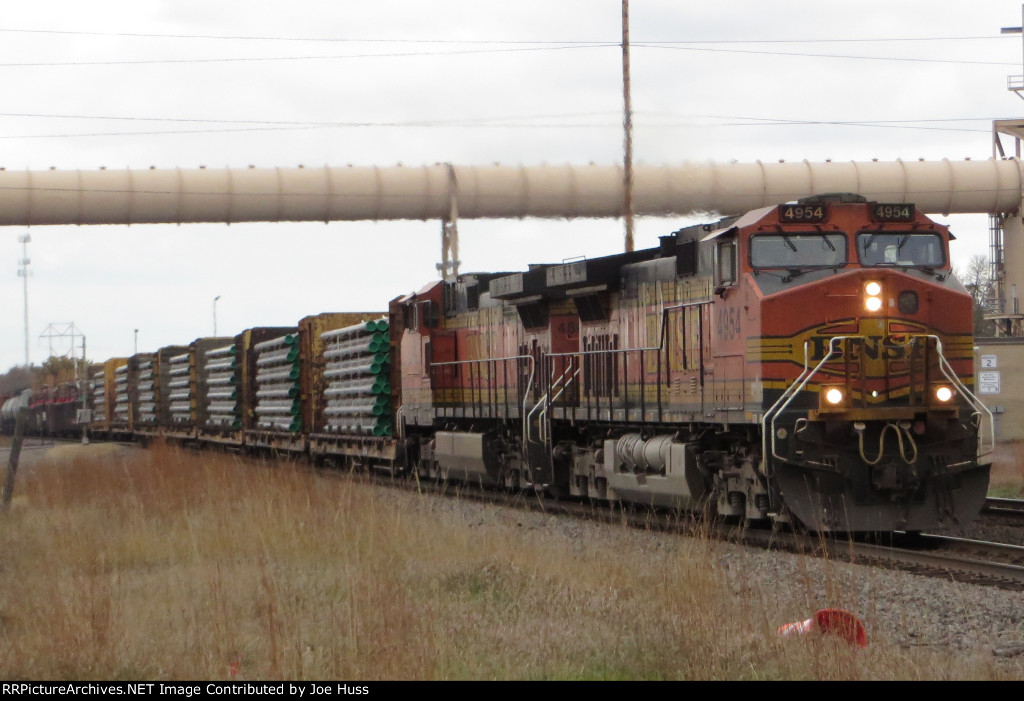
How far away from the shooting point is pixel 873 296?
12930 mm

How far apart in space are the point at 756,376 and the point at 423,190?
75.6ft

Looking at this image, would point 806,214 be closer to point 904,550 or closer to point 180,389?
point 904,550

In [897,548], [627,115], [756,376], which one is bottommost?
[897,548]

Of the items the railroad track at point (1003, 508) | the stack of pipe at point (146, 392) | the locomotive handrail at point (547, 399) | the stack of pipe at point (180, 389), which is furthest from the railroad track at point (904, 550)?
the stack of pipe at point (146, 392)

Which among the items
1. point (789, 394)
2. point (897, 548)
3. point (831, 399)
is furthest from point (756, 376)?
point (897, 548)

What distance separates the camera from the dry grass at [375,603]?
6805mm

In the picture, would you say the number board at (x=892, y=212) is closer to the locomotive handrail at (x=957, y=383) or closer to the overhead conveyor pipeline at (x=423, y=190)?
the locomotive handrail at (x=957, y=383)

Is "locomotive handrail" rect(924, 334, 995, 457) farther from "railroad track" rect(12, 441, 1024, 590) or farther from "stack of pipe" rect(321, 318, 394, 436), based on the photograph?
"stack of pipe" rect(321, 318, 394, 436)

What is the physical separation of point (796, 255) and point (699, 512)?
328 cm

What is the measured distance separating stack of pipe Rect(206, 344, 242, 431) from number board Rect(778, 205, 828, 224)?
22.6 metres
